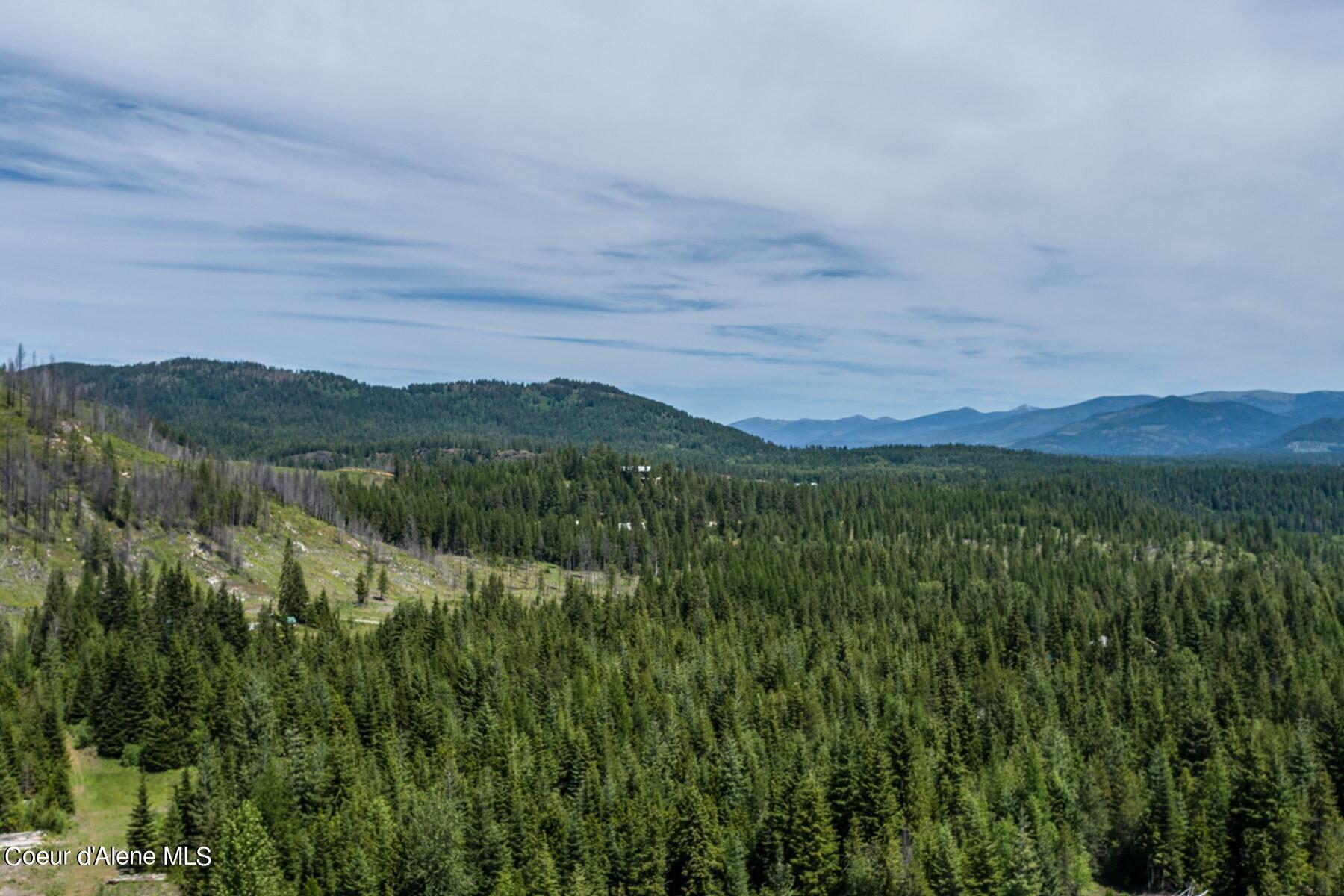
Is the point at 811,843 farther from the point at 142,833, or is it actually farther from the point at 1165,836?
the point at 142,833

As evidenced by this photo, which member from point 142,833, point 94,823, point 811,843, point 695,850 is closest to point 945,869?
point 811,843

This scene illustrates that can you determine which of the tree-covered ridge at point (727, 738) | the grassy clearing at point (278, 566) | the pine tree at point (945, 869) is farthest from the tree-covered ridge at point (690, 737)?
the grassy clearing at point (278, 566)

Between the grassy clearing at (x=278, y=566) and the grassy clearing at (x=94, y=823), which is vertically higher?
the grassy clearing at (x=278, y=566)

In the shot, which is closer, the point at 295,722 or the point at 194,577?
the point at 295,722

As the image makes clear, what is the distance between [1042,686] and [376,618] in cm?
10148

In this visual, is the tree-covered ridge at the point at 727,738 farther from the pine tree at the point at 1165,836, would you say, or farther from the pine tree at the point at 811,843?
the pine tree at the point at 1165,836

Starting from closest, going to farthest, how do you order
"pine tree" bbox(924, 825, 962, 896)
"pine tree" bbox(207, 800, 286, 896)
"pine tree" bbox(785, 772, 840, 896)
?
"pine tree" bbox(207, 800, 286, 896)
"pine tree" bbox(924, 825, 962, 896)
"pine tree" bbox(785, 772, 840, 896)

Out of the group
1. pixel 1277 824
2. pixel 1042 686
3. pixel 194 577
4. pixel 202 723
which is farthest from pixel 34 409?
pixel 1277 824

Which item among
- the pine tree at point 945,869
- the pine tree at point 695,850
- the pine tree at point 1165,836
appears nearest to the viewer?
the pine tree at point 945,869

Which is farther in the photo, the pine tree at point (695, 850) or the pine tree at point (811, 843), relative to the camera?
the pine tree at point (695, 850)

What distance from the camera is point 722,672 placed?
10225cm

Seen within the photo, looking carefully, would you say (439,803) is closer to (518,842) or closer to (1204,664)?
(518,842)

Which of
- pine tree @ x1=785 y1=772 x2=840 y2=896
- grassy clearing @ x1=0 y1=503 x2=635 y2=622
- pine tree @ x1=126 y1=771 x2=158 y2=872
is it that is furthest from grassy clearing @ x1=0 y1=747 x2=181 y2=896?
grassy clearing @ x1=0 y1=503 x2=635 y2=622

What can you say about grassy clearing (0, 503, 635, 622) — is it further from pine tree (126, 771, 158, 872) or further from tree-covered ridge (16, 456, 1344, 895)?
pine tree (126, 771, 158, 872)
